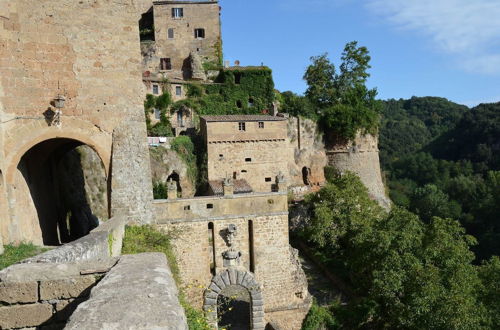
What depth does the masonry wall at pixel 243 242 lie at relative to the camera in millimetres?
17578

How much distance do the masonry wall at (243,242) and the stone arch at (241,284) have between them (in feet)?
0.99

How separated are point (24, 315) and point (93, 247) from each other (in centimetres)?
403

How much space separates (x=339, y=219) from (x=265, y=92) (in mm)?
16308

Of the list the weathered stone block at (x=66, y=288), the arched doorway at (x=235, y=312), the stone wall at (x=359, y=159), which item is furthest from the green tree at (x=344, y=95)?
the weathered stone block at (x=66, y=288)

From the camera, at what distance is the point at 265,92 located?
124 feet

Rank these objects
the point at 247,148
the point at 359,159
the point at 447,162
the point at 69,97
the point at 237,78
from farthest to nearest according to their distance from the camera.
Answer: the point at 447,162, the point at 359,159, the point at 237,78, the point at 247,148, the point at 69,97

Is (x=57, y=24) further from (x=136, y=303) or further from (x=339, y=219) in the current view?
(x=339, y=219)

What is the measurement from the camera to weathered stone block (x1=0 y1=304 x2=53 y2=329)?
411 centimetres

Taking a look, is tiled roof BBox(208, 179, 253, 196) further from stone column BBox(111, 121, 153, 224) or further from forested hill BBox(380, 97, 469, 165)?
forested hill BBox(380, 97, 469, 165)

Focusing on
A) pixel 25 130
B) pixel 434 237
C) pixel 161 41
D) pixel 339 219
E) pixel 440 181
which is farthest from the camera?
pixel 440 181

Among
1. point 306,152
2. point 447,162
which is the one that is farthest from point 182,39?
point 447,162

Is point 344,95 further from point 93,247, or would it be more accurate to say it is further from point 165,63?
point 93,247

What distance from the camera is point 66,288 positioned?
13.9 ft

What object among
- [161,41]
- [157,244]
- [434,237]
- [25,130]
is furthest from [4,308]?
[161,41]
